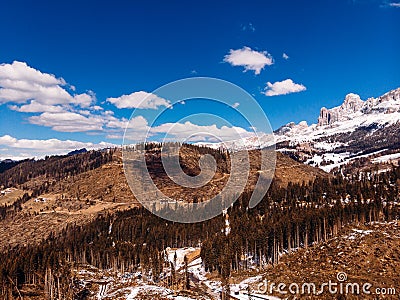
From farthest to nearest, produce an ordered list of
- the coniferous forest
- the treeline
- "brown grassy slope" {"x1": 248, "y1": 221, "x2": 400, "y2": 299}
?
the treeline → the coniferous forest → "brown grassy slope" {"x1": 248, "y1": 221, "x2": 400, "y2": 299}

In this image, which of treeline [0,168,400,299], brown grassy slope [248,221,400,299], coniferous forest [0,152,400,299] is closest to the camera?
brown grassy slope [248,221,400,299]

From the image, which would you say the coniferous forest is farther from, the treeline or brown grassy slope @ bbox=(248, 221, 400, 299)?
brown grassy slope @ bbox=(248, 221, 400, 299)

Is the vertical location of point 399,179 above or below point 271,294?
above

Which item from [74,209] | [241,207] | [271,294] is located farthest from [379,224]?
[74,209]

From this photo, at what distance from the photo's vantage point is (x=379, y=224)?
85938 millimetres

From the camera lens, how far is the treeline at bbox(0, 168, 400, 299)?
72438 mm

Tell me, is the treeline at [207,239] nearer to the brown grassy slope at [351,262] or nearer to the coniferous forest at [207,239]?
the coniferous forest at [207,239]

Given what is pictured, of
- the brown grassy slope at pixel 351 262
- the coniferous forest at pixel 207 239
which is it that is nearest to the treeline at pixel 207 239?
the coniferous forest at pixel 207 239

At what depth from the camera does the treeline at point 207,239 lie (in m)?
72.4

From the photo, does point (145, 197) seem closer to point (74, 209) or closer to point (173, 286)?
point (74, 209)

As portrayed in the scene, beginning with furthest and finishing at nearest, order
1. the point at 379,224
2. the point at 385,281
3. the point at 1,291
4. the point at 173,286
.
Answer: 1. the point at 379,224
2. the point at 173,286
3. the point at 1,291
4. the point at 385,281

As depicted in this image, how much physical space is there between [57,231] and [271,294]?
5729 inches

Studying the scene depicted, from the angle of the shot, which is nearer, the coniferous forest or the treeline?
the coniferous forest

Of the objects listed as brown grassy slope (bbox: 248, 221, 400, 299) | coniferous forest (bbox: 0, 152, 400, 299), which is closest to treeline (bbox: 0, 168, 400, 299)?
coniferous forest (bbox: 0, 152, 400, 299)
